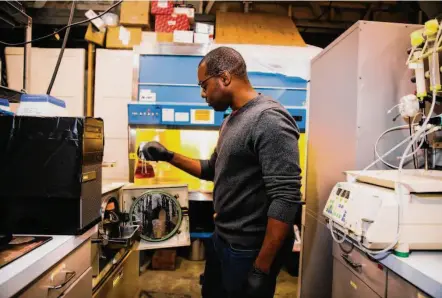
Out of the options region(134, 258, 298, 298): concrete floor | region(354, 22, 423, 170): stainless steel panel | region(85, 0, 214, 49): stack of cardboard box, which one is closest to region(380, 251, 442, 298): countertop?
region(354, 22, 423, 170): stainless steel panel

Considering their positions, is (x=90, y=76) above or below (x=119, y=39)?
below

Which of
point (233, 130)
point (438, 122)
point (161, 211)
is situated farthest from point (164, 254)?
point (438, 122)

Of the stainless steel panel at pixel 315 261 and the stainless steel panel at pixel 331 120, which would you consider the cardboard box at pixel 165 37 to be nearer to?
the stainless steel panel at pixel 331 120

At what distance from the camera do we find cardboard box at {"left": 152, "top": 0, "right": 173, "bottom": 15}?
400 cm

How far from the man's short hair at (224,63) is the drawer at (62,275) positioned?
1.06 m

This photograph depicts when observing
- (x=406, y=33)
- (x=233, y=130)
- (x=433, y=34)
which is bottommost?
(x=233, y=130)

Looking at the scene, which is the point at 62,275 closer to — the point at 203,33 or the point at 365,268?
the point at 365,268

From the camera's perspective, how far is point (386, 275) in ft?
4.21

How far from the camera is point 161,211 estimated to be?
2.53 m

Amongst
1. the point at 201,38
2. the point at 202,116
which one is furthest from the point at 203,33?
the point at 202,116

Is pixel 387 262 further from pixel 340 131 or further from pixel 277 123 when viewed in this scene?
pixel 340 131

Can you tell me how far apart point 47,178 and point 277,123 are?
1.04 metres

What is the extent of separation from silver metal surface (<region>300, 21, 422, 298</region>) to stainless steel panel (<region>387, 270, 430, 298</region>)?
0.70 meters

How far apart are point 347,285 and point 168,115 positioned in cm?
240
